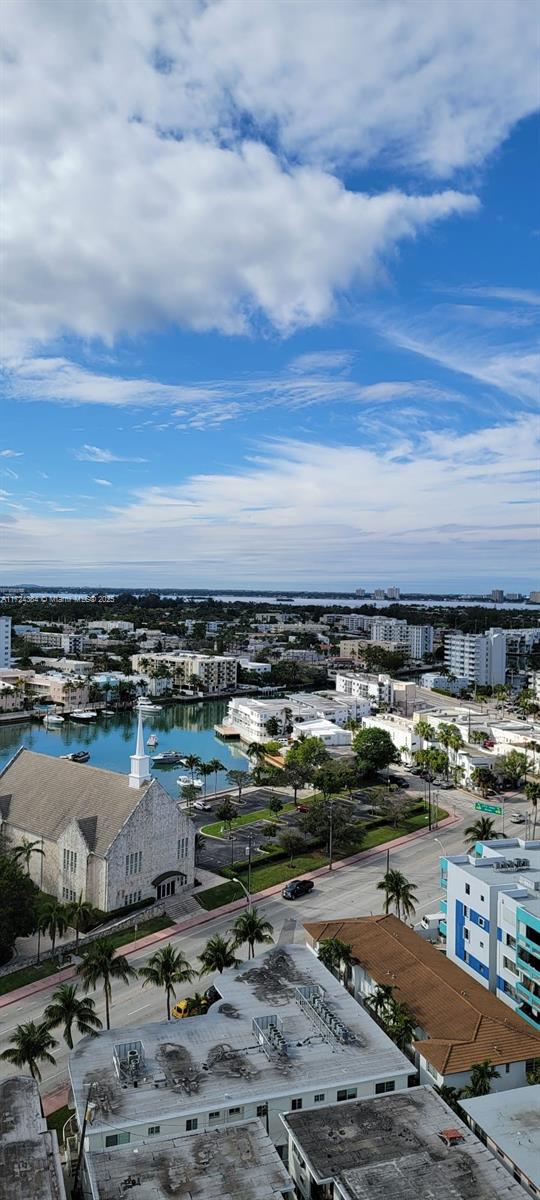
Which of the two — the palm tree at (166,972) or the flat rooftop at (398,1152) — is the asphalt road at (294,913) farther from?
the flat rooftop at (398,1152)

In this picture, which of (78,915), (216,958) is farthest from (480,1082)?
(78,915)

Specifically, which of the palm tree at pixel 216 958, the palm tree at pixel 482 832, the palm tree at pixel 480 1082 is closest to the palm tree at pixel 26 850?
the palm tree at pixel 216 958

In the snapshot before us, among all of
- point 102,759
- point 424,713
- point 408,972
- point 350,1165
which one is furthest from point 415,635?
point 350,1165

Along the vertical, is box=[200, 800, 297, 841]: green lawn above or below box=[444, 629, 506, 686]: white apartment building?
below

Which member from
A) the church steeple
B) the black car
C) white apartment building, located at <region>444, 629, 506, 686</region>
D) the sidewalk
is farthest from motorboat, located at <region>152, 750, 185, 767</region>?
white apartment building, located at <region>444, 629, 506, 686</region>

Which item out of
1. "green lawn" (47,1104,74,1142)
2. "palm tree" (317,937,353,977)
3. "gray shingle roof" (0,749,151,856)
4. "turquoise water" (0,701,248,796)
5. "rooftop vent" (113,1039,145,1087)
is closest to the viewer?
"rooftop vent" (113,1039,145,1087)

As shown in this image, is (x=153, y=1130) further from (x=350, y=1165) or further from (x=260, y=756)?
(x=260, y=756)

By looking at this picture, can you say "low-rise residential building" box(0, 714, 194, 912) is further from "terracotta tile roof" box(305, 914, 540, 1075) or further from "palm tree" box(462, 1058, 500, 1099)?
"palm tree" box(462, 1058, 500, 1099)
